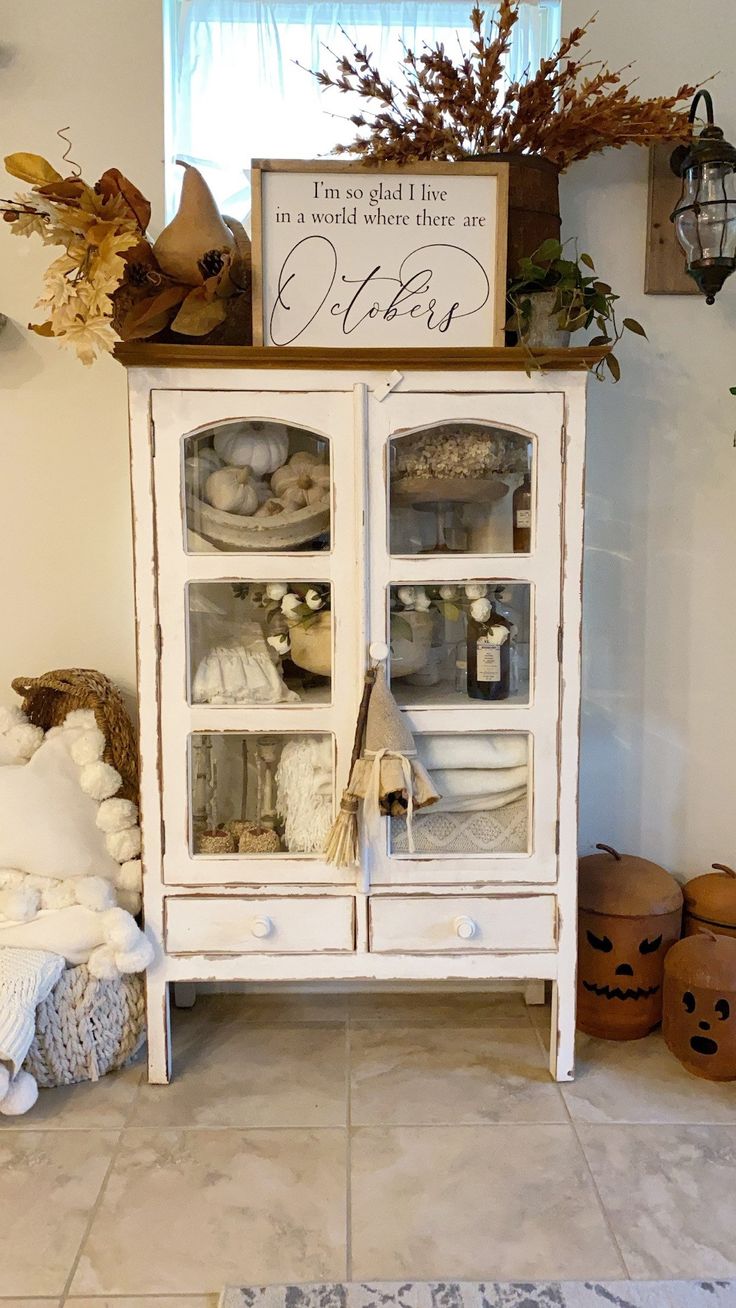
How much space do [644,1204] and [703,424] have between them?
1.51m

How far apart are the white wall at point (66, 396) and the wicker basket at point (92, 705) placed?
123 mm

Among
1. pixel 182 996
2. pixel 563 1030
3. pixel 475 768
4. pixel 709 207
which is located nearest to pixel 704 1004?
pixel 563 1030

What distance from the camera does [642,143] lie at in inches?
70.2

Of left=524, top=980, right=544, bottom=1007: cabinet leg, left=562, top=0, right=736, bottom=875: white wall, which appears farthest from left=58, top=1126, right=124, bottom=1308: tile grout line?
left=562, top=0, right=736, bottom=875: white wall

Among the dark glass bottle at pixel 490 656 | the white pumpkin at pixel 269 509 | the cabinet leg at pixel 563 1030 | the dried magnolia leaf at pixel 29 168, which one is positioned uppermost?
the dried magnolia leaf at pixel 29 168

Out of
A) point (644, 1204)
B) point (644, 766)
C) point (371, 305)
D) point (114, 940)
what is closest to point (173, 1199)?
point (114, 940)

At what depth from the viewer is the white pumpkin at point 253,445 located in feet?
5.42

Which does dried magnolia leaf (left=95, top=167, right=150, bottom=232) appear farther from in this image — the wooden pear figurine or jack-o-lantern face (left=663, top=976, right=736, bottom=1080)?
jack-o-lantern face (left=663, top=976, right=736, bottom=1080)

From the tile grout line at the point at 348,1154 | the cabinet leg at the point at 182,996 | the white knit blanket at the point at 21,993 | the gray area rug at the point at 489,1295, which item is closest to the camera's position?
the gray area rug at the point at 489,1295

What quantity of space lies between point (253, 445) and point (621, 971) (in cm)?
128

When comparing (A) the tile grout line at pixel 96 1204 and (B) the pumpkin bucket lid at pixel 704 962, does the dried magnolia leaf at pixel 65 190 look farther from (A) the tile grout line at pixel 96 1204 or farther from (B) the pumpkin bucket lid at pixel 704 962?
(B) the pumpkin bucket lid at pixel 704 962

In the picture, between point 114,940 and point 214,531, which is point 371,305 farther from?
point 114,940

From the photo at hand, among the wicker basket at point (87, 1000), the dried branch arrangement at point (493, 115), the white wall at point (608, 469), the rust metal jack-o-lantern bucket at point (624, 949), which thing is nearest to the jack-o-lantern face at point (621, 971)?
the rust metal jack-o-lantern bucket at point (624, 949)

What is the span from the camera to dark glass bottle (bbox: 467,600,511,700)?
1698mm
